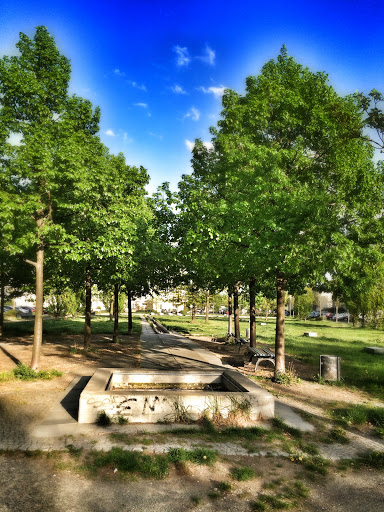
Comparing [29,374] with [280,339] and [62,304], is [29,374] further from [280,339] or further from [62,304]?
[62,304]

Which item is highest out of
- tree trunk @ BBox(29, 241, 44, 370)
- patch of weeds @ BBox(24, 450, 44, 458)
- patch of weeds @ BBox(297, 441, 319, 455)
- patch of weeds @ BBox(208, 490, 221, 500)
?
tree trunk @ BBox(29, 241, 44, 370)

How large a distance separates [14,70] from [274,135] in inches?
352

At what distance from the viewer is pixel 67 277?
16578 mm

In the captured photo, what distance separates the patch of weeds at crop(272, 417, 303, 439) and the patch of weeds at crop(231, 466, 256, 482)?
1857mm

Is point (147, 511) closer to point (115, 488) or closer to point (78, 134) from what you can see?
point (115, 488)

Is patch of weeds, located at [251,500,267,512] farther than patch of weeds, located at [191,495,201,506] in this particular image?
No

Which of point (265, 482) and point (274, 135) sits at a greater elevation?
point (274, 135)

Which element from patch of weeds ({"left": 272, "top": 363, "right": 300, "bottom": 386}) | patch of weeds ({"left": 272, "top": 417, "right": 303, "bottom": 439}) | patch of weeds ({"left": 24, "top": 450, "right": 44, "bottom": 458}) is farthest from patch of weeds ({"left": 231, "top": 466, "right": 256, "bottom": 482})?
patch of weeds ({"left": 272, "top": 363, "right": 300, "bottom": 386})

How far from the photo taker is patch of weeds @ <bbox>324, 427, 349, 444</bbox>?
6387 mm

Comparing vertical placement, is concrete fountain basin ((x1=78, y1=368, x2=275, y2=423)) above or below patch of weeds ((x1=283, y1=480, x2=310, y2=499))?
above

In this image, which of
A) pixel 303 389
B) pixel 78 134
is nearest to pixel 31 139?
pixel 78 134

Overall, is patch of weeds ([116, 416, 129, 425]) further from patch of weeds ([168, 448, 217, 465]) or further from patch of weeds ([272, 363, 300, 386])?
patch of weeds ([272, 363, 300, 386])

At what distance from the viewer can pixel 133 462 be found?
5078mm

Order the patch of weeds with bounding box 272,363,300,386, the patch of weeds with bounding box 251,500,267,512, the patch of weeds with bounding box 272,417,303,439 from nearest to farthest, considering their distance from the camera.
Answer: the patch of weeds with bounding box 251,500,267,512
the patch of weeds with bounding box 272,417,303,439
the patch of weeds with bounding box 272,363,300,386
